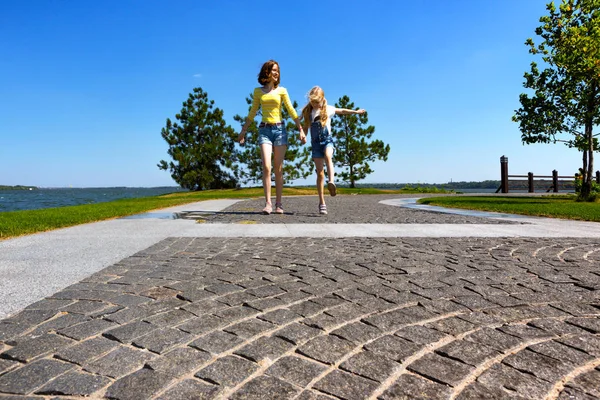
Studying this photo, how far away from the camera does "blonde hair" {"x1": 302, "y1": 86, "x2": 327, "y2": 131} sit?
24.4ft

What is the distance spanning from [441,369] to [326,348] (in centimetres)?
47

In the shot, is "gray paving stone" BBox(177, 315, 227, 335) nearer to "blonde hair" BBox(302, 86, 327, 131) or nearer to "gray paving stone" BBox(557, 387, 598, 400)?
"gray paving stone" BBox(557, 387, 598, 400)

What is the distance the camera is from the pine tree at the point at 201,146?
32875 millimetres

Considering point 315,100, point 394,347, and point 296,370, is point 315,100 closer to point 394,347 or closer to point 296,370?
point 394,347

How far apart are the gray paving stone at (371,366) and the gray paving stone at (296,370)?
11 centimetres

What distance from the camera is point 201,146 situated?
109 ft

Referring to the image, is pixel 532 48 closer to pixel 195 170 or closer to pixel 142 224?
pixel 142 224

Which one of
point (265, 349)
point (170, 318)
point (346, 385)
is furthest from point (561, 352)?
point (170, 318)

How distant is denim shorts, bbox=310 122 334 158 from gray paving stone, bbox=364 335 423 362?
6.11 meters

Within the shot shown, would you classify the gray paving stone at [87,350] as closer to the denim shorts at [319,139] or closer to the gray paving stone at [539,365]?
the gray paving stone at [539,365]

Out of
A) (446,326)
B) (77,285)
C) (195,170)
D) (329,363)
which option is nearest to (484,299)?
(446,326)

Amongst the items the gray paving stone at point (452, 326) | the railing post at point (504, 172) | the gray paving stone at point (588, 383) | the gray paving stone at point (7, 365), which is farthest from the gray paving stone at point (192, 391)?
the railing post at point (504, 172)

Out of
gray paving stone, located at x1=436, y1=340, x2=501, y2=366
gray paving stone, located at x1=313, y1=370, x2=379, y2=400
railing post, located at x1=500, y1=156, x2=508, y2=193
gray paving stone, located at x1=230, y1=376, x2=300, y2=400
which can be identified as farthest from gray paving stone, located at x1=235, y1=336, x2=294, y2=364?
railing post, located at x1=500, y1=156, x2=508, y2=193

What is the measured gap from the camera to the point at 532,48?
1543cm
